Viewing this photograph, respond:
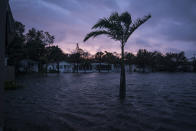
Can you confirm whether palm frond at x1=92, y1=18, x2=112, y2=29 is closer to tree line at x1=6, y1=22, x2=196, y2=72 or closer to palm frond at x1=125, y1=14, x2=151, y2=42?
palm frond at x1=125, y1=14, x2=151, y2=42

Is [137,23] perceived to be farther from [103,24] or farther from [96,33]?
[96,33]

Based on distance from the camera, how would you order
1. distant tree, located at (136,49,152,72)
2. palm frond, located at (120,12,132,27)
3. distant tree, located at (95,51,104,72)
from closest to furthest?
palm frond, located at (120,12,132,27), distant tree, located at (136,49,152,72), distant tree, located at (95,51,104,72)

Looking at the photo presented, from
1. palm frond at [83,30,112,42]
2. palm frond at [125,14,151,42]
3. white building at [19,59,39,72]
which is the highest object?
palm frond at [125,14,151,42]

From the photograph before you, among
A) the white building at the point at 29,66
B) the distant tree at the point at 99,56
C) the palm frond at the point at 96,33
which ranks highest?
the distant tree at the point at 99,56

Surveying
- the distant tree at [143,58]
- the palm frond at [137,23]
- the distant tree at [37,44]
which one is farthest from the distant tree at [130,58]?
the palm frond at [137,23]

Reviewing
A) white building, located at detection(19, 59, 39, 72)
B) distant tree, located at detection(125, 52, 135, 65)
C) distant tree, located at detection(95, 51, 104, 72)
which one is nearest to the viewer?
white building, located at detection(19, 59, 39, 72)

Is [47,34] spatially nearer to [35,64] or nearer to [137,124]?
[35,64]

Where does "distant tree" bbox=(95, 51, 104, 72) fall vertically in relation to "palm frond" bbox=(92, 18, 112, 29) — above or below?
above

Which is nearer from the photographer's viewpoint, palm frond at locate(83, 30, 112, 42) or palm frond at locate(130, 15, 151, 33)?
palm frond at locate(130, 15, 151, 33)

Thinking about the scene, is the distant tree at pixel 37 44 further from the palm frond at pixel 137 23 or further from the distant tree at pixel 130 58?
the palm frond at pixel 137 23

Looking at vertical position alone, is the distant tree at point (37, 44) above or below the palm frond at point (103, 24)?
above

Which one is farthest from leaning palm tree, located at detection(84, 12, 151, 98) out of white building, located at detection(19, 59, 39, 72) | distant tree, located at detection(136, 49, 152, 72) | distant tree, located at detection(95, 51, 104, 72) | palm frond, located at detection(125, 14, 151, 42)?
distant tree, located at detection(136, 49, 152, 72)

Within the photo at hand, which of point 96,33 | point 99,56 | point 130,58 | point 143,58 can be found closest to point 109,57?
point 99,56

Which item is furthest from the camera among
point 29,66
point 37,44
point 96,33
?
point 29,66
